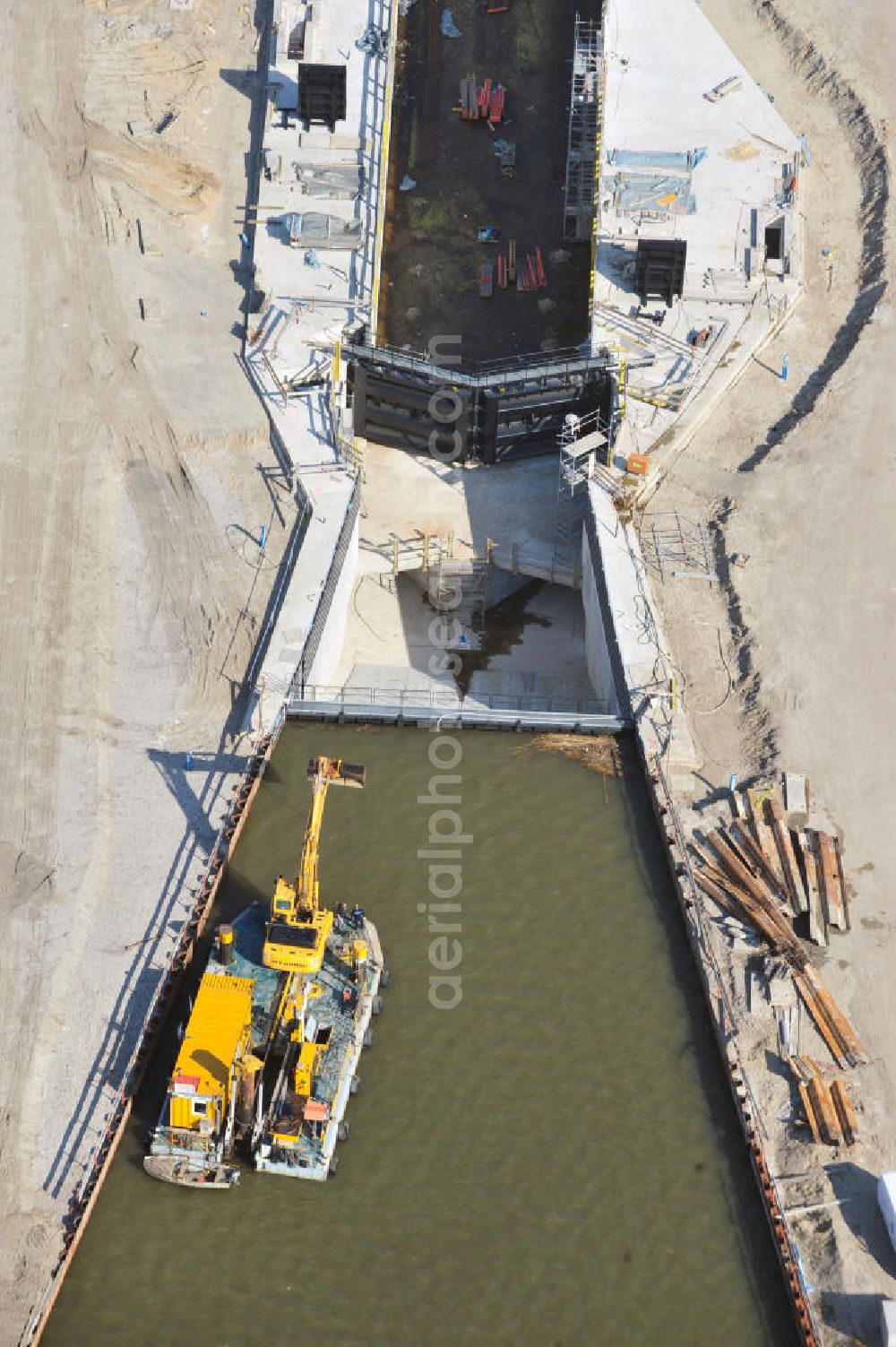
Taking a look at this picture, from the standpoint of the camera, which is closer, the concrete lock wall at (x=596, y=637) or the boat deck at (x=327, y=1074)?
the boat deck at (x=327, y=1074)

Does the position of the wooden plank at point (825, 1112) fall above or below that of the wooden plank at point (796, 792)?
below

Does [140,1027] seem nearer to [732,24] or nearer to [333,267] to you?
[333,267]

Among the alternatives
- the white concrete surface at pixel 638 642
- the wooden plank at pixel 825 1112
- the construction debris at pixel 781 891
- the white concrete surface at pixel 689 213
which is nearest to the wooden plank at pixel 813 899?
the construction debris at pixel 781 891

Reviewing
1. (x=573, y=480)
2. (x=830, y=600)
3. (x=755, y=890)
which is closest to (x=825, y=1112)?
(x=755, y=890)

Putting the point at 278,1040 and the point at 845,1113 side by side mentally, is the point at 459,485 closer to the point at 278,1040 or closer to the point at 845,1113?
the point at 278,1040

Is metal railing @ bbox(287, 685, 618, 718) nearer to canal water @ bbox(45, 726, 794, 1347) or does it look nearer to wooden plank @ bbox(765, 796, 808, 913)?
canal water @ bbox(45, 726, 794, 1347)

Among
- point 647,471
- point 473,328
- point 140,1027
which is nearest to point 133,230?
point 473,328

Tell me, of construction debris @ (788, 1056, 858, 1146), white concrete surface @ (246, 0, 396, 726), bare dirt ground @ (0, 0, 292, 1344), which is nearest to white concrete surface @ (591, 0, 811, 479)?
white concrete surface @ (246, 0, 396, 726)

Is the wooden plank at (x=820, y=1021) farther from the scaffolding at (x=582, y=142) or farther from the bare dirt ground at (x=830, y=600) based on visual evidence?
the scaffolding at (x=582, y=142)
